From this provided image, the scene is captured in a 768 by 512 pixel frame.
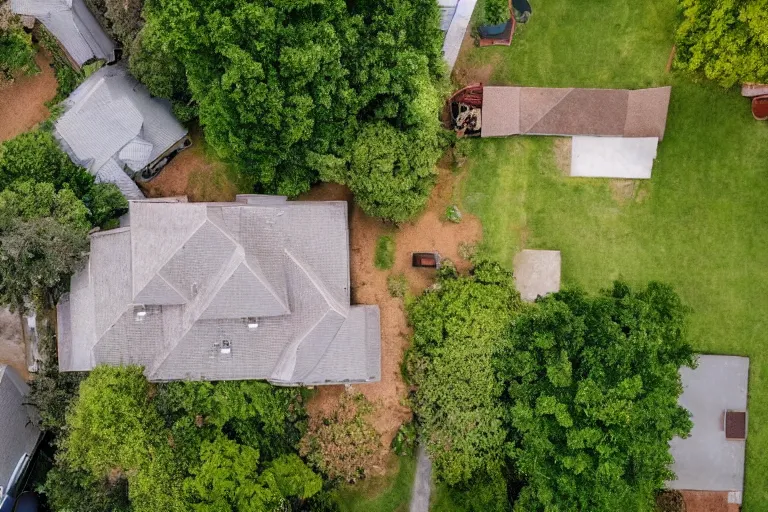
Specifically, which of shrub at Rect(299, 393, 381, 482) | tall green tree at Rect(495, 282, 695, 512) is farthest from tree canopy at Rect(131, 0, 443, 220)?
shrub at Rect(299, 393, 381, 482)

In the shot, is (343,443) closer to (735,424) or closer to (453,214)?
(453,214)

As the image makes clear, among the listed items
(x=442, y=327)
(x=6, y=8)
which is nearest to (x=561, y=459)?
(x=442, y=327)

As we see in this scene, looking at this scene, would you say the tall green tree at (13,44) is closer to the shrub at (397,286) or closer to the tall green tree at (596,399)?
the shrub at (397,286)


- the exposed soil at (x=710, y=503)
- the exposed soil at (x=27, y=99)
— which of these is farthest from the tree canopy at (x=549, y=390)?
the exposed soil at (x=27, y=99)

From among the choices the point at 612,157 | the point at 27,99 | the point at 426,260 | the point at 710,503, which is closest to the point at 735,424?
the point at 710,503

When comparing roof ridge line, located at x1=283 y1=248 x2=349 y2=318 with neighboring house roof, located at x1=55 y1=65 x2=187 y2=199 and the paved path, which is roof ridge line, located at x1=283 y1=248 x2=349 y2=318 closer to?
the paved path
